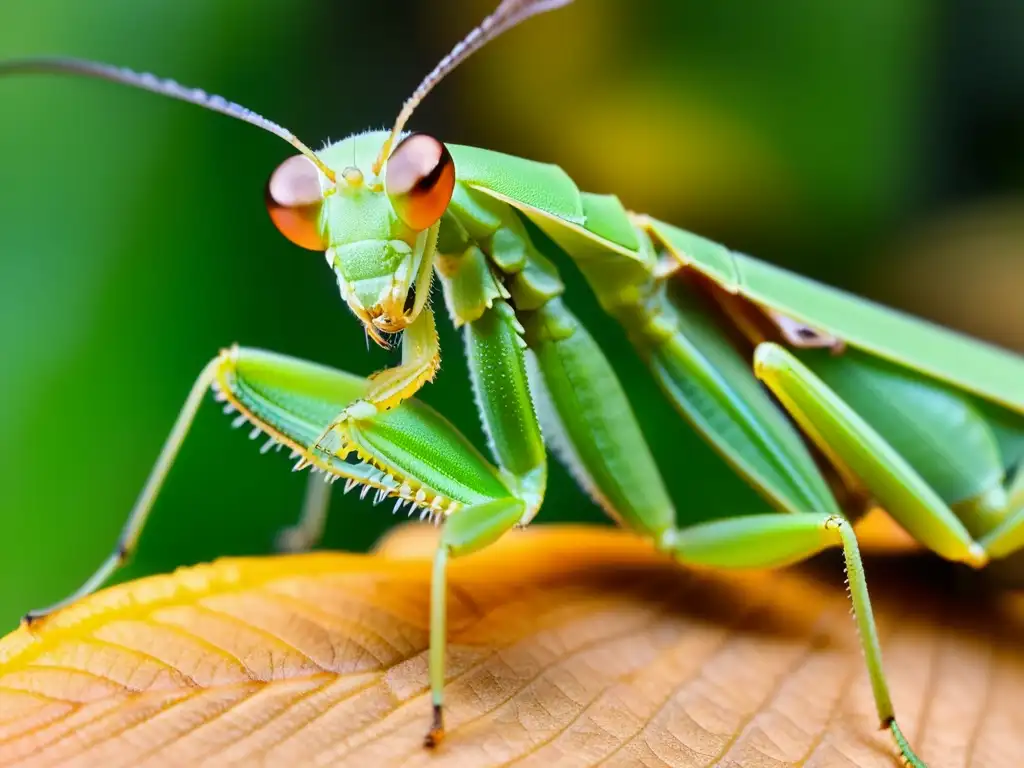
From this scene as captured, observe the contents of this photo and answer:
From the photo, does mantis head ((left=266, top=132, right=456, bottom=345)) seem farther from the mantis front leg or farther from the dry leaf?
the dry leaf

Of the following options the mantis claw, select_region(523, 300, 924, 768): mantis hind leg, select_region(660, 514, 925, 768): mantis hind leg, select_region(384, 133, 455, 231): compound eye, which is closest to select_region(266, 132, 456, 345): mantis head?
select_region(384, 133, 455, 231): compound eye

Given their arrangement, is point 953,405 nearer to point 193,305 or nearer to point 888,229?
point 888,229

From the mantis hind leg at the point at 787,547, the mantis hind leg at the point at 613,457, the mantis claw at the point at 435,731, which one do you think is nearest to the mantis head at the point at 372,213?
the mantis hind leg at the point at 613,457

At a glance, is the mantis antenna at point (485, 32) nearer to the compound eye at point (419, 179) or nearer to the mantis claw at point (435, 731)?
the compound eye at point (419, 179)

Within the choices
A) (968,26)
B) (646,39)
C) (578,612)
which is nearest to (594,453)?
(578,612)

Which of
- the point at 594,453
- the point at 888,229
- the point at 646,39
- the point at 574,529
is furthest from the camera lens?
the point at 888,229

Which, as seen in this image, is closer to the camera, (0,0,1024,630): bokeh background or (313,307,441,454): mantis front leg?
(313,307,441,454): mantis front leg
